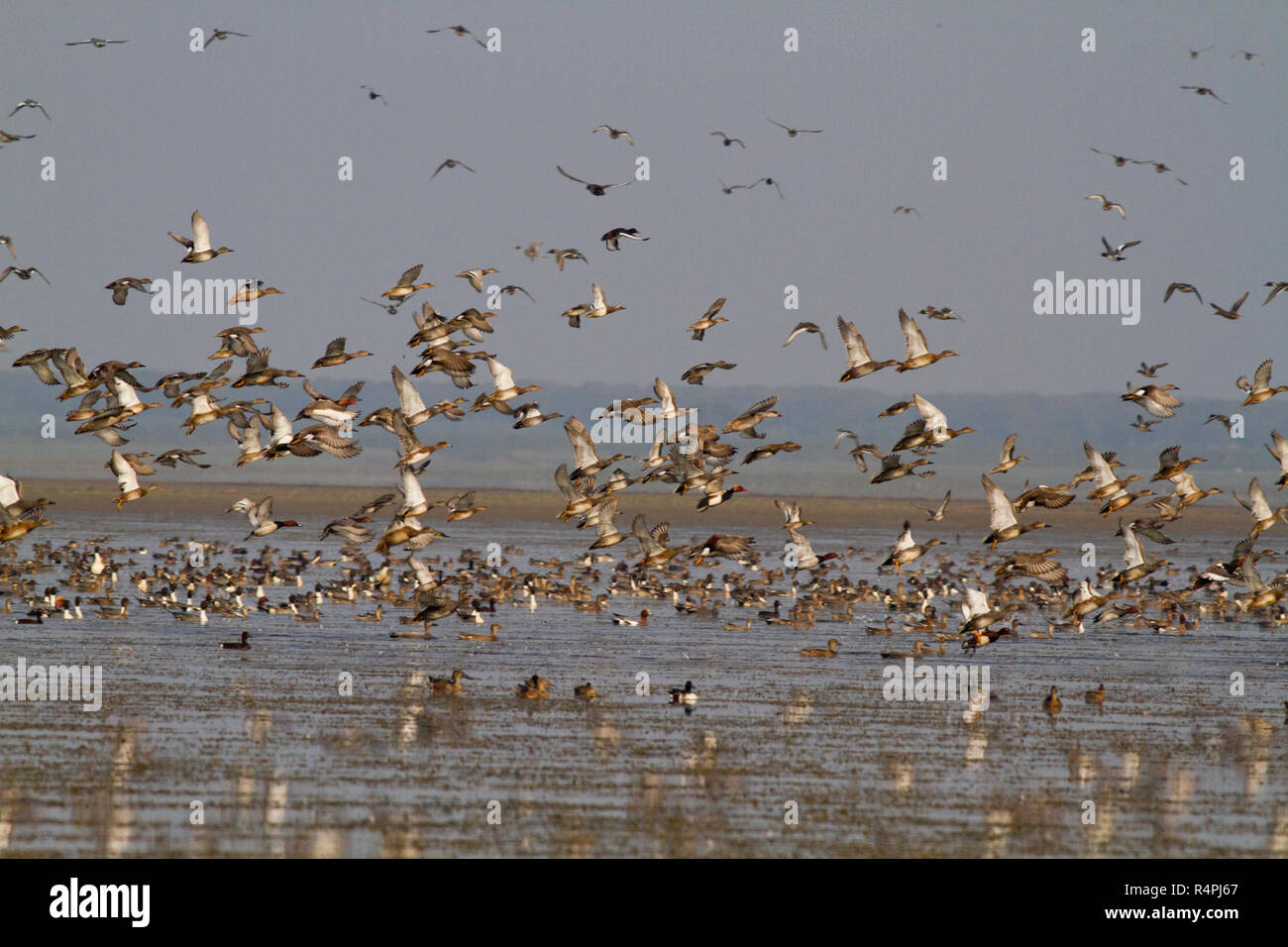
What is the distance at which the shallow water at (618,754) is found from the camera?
47.3 ft

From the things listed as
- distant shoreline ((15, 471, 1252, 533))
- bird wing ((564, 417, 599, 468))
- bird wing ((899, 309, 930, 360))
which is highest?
distant shoreline ((15, 471, 1252, 533))

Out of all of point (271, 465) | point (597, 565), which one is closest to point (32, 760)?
point (597, 565)

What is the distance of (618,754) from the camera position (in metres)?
17.9

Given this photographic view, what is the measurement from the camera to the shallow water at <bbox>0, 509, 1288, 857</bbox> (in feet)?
47.3

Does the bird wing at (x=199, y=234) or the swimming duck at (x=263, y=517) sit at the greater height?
the bird wing at (x=199, y=234)

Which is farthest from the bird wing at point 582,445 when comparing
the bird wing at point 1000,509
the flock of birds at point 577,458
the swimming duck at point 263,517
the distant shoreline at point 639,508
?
the distant shoreline at point 639,508

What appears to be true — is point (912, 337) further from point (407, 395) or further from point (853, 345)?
point (407, 395)

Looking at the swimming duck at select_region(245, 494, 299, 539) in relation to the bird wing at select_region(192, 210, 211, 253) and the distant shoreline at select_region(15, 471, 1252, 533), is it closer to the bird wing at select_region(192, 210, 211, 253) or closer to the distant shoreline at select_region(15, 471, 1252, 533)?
the bird wing at select_region(192, 210, 211, 253)

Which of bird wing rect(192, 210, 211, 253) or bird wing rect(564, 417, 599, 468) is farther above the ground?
bird wing rect(192, 210, 211, 253)

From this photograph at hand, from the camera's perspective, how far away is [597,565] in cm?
4441

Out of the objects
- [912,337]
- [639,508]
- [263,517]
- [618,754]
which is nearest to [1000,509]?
[912,337]

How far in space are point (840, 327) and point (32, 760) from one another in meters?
11.7

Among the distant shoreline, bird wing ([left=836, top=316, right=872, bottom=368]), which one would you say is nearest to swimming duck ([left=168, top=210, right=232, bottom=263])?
bird wing ([left=836, top=316, right=872, bottom=368])

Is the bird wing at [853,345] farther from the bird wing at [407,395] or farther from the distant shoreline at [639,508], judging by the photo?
the distant shoreline at [639,508]
